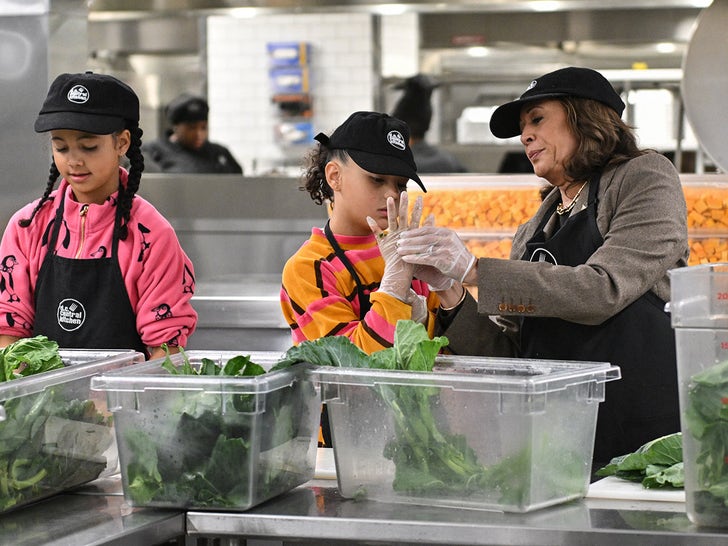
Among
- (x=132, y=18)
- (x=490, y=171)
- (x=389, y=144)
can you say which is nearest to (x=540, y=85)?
(x=389, y=144)

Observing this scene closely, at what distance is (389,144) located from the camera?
2629 mm

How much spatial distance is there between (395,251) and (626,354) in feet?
1.99

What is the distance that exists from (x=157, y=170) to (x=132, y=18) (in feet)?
4.93

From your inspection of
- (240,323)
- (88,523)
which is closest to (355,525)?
(88,523)

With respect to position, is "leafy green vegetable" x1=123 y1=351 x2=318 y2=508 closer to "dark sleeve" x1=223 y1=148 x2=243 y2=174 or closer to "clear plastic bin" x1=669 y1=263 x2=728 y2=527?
"clear plastic bin" x1=669 y1=263 x2=728 y2=527

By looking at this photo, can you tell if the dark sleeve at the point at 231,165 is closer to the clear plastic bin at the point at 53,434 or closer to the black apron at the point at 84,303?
the black apron at the point at 84,303

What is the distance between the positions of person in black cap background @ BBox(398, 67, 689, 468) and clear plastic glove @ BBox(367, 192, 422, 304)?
0.11 ft

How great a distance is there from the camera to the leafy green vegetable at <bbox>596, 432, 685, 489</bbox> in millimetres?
2045

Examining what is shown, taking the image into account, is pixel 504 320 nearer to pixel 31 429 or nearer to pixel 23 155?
pixel 31 429

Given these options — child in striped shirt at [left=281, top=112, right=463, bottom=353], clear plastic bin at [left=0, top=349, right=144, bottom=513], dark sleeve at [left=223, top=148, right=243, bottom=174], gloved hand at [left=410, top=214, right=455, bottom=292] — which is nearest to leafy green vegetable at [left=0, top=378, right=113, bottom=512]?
clear plastic bin at [left=0, top=349, right=144, bottom=513]

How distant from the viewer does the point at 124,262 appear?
9.05 feet

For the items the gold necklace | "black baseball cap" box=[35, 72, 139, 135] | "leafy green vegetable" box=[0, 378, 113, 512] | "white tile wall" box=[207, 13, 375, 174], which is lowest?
"leafy green vegetable" box=[0, 378, 113, 512]

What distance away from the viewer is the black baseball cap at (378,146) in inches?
103

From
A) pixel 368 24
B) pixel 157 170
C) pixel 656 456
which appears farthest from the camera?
pixel 368 24
